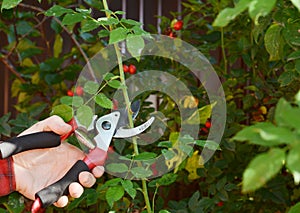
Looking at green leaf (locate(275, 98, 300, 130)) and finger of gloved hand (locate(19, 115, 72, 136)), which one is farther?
finger of gloved hand (locate(19, 115, 72, 136))

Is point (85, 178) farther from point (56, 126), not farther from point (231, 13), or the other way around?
point (231, 13)

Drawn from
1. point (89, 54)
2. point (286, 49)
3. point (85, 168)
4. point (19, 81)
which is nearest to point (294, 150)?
point (85, 168)

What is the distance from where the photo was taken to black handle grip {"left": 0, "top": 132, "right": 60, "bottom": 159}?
3.06ft

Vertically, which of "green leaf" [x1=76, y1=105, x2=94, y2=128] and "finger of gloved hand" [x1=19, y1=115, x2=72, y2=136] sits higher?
"green leaf" [x1=76, y1=105, x2=94, y2=128]

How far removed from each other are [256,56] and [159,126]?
41 cm

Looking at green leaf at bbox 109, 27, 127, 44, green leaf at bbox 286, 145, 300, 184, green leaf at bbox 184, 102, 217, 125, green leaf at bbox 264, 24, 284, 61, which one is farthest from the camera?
green leaf at bbox 184, 102, 217, 125

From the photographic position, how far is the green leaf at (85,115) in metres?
0.96

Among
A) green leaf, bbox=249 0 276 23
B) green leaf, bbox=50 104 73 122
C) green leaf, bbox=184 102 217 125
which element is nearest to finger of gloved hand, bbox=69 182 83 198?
green leaf, bbox=50 104 73 122

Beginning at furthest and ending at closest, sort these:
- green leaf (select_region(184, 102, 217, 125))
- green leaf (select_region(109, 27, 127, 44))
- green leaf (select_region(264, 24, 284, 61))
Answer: green leaf (select_region(184, 102, 217, 125)), green leaf (select_region(264, 24, 284, 61)), green leaf (select_region(109, 27, 127, 44))

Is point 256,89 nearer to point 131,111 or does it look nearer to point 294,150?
point 131,111

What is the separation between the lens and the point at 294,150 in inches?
17.6

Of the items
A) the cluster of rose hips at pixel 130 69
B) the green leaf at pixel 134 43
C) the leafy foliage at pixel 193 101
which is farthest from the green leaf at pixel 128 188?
the cluster of rose hips at pixel 130 69

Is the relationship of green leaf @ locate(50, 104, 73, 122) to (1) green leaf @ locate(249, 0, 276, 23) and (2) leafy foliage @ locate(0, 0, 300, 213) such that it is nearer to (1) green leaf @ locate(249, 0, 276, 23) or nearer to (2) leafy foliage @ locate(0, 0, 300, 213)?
(2) leafy foliage @ locate(0, 0, 300, 213)

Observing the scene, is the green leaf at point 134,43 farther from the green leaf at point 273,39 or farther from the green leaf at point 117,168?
the green leaf at point 273,39
